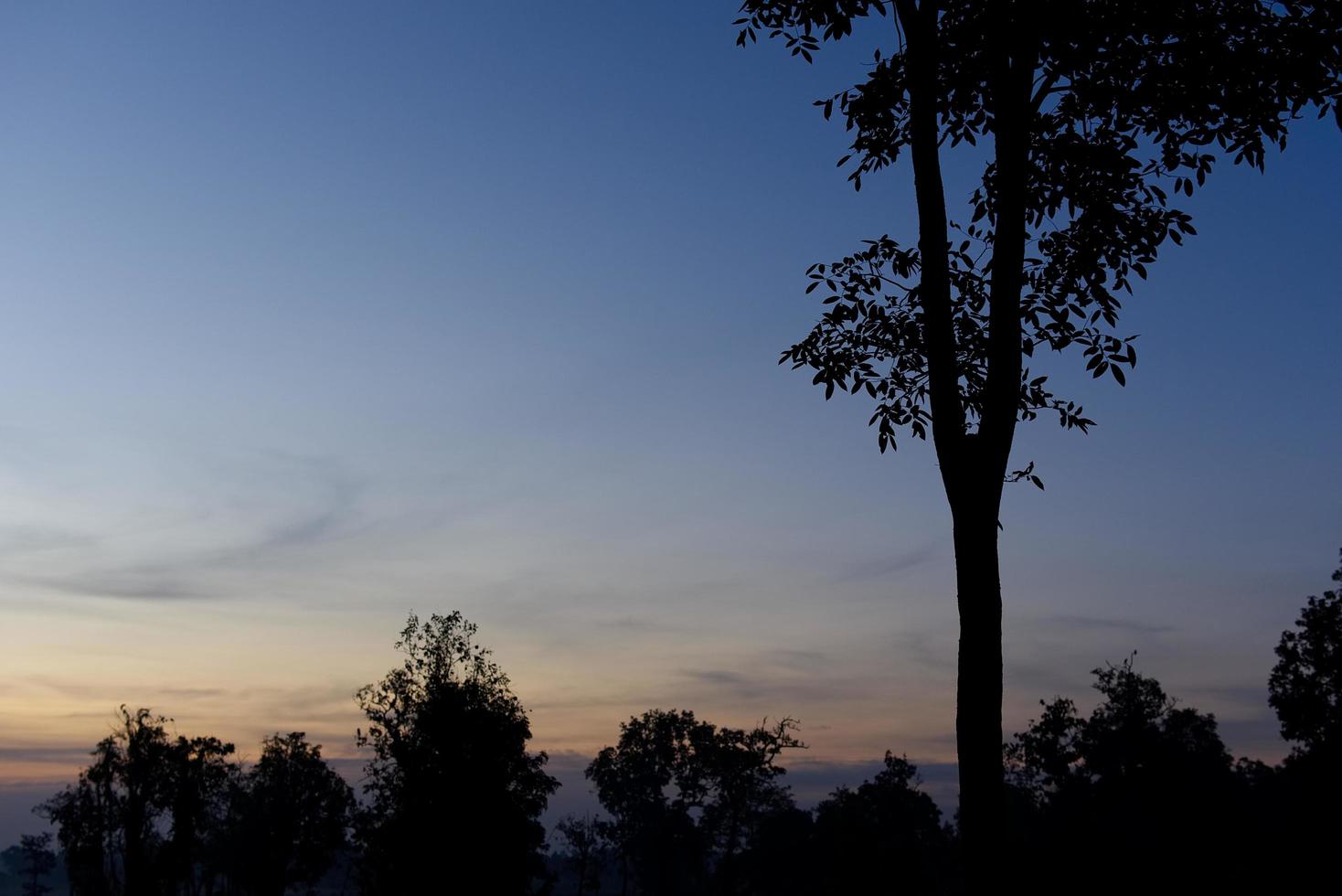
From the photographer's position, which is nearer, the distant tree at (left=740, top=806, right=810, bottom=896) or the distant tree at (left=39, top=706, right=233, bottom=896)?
the distant tree at (left=39, top=706, right=233, bottom=896)

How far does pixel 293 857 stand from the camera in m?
102

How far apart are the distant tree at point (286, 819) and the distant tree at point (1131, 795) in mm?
61444

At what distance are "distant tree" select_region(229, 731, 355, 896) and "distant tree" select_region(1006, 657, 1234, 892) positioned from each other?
61.4m

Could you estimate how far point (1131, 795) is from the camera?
9156 cm

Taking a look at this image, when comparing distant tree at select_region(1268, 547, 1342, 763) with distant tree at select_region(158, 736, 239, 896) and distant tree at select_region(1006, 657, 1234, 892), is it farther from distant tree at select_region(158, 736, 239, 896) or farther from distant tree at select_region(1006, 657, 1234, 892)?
distant tree at select_region(158, 736, 239, 896)

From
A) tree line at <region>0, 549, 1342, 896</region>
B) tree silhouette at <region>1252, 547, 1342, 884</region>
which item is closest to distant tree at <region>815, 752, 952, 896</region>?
tree line at <region>0, 549, 1342, 896</region>

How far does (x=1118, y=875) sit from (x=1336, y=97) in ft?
203

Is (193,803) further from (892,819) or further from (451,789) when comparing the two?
(892,819)

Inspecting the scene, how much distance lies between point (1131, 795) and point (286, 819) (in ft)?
238

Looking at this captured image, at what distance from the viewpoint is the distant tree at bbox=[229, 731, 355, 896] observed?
99.5 meters

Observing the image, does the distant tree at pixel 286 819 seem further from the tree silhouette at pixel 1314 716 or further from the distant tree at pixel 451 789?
the tree silhouette at pixel 1314 716

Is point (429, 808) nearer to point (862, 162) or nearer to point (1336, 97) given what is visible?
point (862, 162)

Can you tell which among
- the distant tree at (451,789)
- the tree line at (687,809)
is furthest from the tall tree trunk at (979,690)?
the distant tree at (451,789)

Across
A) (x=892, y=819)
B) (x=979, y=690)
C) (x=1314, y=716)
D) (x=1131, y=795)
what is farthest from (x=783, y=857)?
(x=979, y=690)
